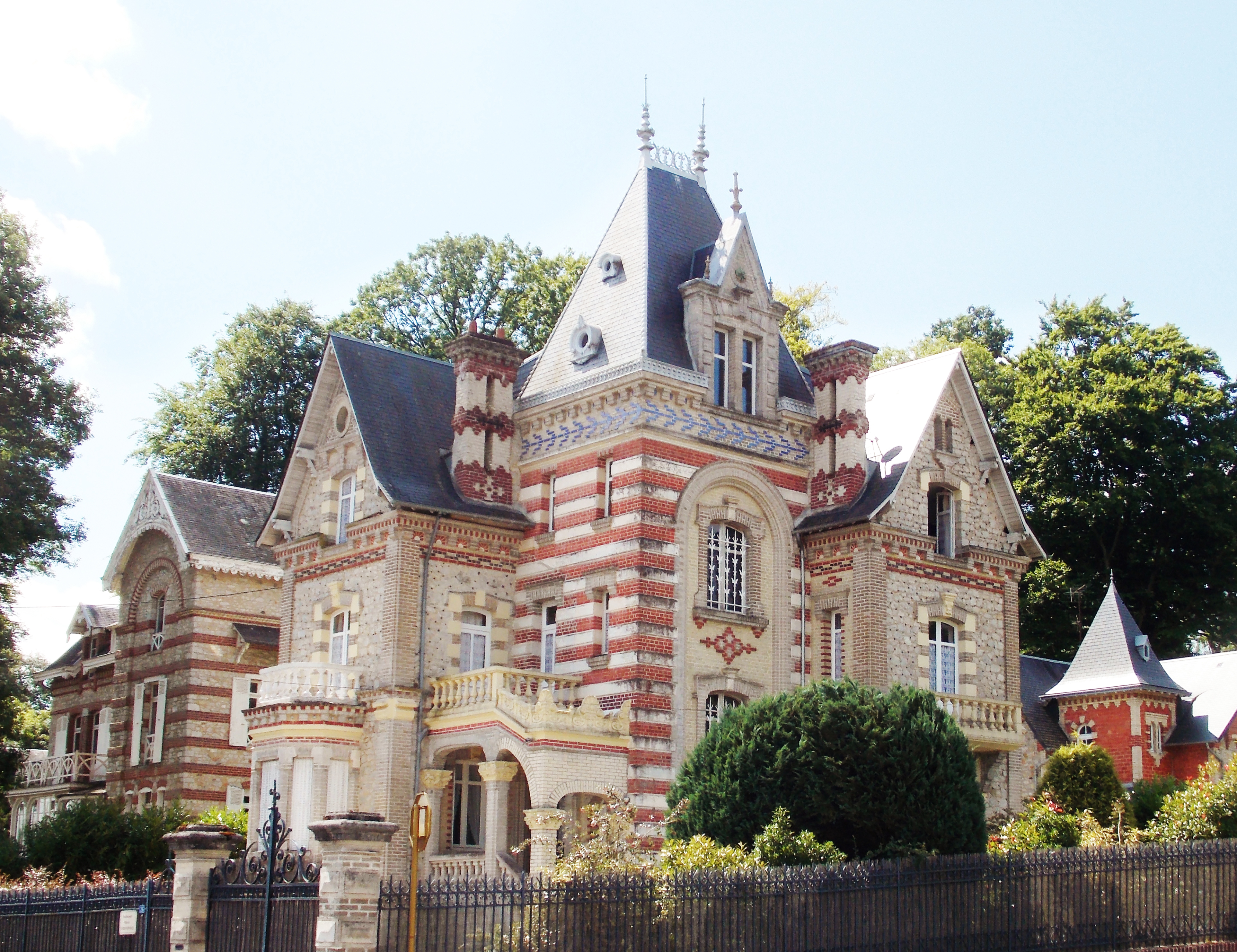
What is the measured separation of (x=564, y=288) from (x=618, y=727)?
1025 inches

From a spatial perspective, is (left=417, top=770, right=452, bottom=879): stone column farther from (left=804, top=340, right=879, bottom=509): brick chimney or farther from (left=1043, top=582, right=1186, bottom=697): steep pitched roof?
(left=1043, top=582, right=1186, bottom=697): steep pitched roof

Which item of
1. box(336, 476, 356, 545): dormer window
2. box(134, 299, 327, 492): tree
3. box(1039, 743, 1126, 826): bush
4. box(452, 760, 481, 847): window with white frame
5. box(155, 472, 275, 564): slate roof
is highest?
box(134, 299, 327, 492): tree

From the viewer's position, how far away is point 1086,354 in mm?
55250

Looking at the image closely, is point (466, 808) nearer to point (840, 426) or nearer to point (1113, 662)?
point (840, 426)

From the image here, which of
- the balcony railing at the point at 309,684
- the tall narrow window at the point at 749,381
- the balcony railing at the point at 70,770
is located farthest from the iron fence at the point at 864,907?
the balcony railing at the point at 70,770

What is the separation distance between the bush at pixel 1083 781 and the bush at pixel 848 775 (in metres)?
11.1

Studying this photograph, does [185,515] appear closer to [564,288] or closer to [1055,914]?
[564,288]

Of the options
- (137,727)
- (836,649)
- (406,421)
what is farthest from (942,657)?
(137,727)

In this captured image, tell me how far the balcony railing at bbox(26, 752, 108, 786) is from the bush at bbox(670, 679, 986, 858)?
21.8 metres

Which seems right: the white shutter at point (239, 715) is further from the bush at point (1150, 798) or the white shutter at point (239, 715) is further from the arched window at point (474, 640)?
the bush at point (1150, 798)

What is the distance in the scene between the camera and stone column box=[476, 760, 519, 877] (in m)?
27.8

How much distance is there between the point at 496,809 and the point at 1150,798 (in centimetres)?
1604

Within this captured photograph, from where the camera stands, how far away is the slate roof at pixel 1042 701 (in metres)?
44.4

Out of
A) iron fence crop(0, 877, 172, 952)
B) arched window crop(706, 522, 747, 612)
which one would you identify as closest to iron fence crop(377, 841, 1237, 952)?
iron fence crop(0, 877, 172, 952)
